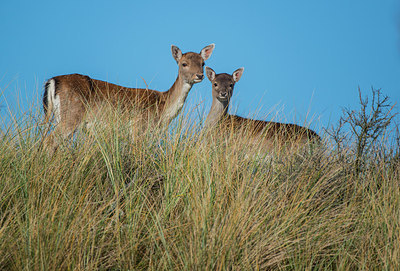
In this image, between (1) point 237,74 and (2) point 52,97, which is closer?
(2) point 52,97

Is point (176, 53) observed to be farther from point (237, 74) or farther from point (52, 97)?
point (52, 97)

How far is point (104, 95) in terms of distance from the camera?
7.61 metres

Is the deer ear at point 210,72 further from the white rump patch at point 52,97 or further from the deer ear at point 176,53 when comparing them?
the white rump patch at point 52,97

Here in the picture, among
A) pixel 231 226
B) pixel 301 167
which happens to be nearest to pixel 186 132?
pixel 301 167

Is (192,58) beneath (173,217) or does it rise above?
above

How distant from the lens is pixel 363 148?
5.32 m

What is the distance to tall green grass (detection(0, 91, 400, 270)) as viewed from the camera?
9.84 ft

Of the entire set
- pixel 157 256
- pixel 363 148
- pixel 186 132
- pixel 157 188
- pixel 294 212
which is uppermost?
pixel 363 148

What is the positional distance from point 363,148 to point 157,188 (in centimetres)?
263

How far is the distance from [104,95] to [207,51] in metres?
2.33

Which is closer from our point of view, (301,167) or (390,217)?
(390,217)

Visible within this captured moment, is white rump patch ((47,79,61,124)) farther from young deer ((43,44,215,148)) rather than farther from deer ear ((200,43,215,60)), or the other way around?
deer ear ((200,43,215,60))

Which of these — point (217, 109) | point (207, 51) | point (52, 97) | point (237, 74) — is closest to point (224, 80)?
point (237, 74)

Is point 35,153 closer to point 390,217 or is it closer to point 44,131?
point 44,131
